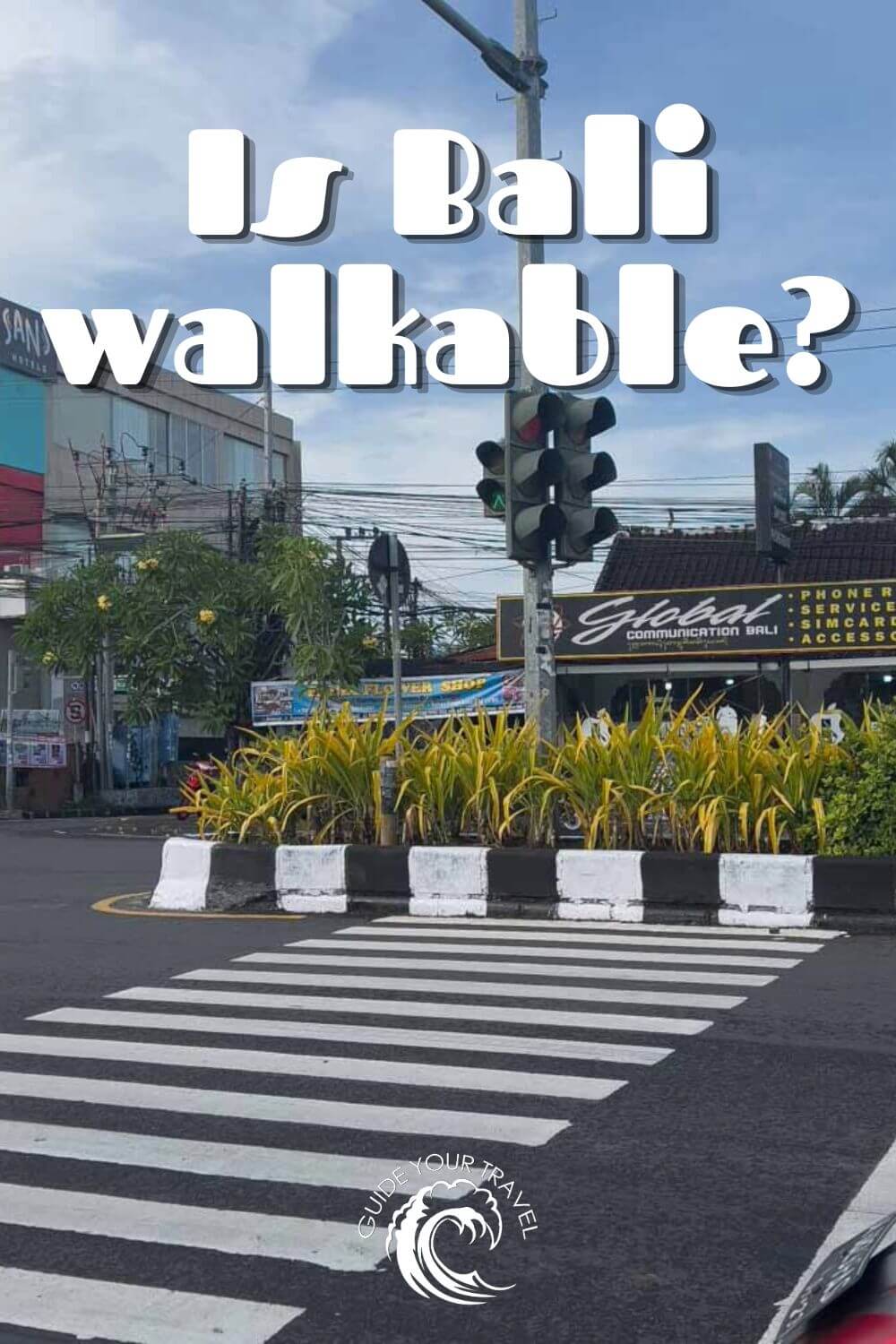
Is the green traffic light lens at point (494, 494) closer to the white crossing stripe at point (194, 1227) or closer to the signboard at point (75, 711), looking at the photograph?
the white crossing stripe at point (194, 1227)

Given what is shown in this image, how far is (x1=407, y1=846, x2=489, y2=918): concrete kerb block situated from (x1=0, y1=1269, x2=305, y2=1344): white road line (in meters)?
7.78

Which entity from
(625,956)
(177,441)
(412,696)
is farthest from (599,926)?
(177,441)

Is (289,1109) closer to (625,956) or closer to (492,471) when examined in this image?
(625,956)

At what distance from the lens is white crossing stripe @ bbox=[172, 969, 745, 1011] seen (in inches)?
337

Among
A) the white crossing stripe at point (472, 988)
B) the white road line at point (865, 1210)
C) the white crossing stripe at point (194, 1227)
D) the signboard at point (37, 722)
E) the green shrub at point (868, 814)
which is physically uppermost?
the signboard at point (37, 722)

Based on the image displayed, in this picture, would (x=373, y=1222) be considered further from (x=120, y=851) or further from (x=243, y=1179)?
(x=120, y=851)

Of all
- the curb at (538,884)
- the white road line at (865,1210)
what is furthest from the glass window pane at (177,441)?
the white road line at (865,1210)

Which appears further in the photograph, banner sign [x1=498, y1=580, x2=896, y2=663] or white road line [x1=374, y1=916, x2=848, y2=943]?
banner sign [x1=498, y1=580, x2=896, y2=663]

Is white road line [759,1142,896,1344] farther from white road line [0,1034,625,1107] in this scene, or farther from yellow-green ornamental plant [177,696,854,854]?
yellow-green ornamental plant [177,696,854,854]

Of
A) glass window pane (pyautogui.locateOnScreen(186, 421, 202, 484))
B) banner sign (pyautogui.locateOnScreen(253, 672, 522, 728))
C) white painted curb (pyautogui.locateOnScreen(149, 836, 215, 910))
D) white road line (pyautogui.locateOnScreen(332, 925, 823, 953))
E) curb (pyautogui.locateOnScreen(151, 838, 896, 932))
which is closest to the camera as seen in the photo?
white road line (pyautogui.locateOnScreen(332, 925, 823, 953))

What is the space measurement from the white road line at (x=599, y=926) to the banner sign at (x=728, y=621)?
14.9 m

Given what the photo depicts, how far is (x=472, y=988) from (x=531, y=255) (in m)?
6.81

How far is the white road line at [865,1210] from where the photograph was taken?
4.70 meters

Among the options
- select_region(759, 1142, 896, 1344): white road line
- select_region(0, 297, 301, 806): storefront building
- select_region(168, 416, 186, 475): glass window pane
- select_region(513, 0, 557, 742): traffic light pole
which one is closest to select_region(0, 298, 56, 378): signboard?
select_region(0, 297, 301, 806): storefront building
